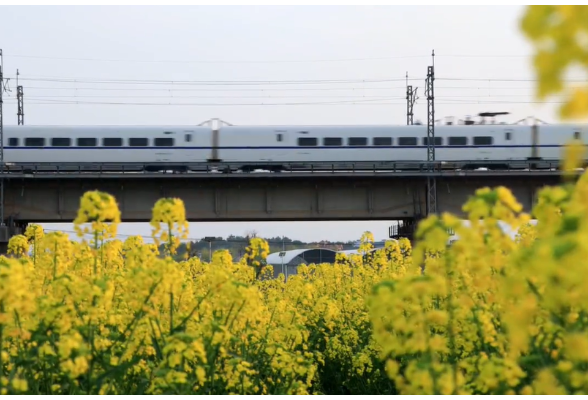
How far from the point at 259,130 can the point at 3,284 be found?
30.3 metres

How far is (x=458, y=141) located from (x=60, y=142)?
1788 cm

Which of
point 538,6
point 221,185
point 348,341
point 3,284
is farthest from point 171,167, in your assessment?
point 538,6

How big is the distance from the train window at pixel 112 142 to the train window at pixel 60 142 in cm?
156

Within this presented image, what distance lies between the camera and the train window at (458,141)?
112 feet

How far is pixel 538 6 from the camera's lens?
2148 mm

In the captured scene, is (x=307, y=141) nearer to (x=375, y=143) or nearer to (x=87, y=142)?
(x=375, y=143)

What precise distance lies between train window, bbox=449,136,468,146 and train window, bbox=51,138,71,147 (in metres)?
17.2

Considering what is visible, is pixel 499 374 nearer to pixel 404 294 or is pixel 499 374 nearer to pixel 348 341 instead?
pixel 404 294

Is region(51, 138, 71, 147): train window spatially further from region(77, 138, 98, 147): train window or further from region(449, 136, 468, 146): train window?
A: region(449, 136, 468, 146): train window

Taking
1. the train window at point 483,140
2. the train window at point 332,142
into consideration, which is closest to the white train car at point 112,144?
the train window at point 332,142

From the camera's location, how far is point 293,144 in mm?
34062

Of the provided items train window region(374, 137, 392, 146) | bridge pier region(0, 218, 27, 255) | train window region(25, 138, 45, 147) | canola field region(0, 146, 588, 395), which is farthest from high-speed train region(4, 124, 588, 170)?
canola field region(0, 146, 588, 395)

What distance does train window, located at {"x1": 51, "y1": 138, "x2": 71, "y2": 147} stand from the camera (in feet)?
110

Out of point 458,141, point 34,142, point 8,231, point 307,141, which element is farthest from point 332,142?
point 8,231
